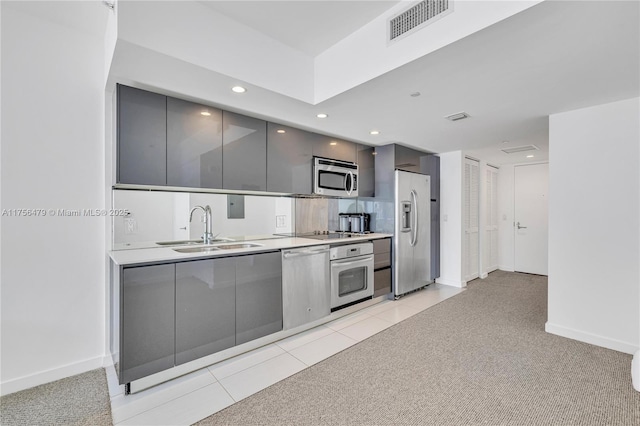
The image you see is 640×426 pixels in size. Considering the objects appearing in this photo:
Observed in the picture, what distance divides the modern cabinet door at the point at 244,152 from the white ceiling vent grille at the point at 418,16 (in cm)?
153

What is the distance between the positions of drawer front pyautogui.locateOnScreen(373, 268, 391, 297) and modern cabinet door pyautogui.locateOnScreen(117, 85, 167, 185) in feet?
8.81

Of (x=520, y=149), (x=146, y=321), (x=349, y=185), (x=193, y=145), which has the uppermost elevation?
(x=520, y=149)

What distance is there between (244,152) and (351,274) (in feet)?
6.00

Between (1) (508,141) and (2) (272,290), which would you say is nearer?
(2) (272,290)

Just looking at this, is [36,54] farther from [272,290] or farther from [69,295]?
[272,290]

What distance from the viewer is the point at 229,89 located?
2238 millimetres

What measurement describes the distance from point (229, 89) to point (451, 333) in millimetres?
3045

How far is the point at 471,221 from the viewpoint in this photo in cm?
504

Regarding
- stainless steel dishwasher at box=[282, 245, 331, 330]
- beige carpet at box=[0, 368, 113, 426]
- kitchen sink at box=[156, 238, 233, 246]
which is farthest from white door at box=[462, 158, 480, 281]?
beige carpet at box=[0, 368, 113, 426]

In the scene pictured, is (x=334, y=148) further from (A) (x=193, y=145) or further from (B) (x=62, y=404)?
(B) (x=62, y=404)

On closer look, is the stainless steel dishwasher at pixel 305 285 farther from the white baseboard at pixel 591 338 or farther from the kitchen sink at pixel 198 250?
the white baseboard at pixel 591 338

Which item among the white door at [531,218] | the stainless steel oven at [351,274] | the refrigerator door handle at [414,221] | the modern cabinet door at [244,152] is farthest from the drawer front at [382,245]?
the white door at [531,218]

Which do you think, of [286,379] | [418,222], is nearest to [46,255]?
[286,379]

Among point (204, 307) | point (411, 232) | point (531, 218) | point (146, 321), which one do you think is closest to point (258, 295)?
point (204, 307)
